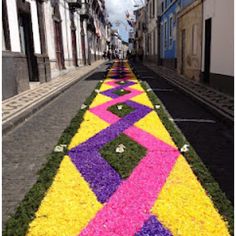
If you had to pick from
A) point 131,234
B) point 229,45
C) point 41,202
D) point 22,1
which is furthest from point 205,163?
point 22,1

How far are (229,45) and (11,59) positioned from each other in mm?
6343

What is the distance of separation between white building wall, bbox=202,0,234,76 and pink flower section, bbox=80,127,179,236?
5310 millimetres

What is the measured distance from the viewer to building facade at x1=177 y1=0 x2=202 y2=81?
40.3 feet

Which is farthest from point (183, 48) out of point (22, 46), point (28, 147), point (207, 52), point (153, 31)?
point (153, 31)

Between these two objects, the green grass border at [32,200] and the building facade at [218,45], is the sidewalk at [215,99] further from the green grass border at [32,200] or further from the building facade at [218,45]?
the green grass border at [32,200]

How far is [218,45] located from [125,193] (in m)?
7.84

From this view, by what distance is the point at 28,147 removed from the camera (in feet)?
15.7

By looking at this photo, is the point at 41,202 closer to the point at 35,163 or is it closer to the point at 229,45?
the point at 35,163

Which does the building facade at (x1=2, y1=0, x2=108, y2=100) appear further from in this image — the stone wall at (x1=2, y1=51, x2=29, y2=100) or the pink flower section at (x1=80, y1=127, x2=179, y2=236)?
the pink flower section at (x1=80, y1=127, x2=179, y2=236)

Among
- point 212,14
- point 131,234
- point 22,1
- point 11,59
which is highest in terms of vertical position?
point 22,1

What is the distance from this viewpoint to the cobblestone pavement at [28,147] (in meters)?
3.29

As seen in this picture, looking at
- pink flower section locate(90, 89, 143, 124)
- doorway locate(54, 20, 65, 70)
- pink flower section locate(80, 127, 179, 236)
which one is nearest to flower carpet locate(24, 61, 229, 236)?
pink flower section locate(80, 127, 179, 236)

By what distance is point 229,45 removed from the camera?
8.57 m

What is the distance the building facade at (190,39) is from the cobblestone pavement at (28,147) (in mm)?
6607
